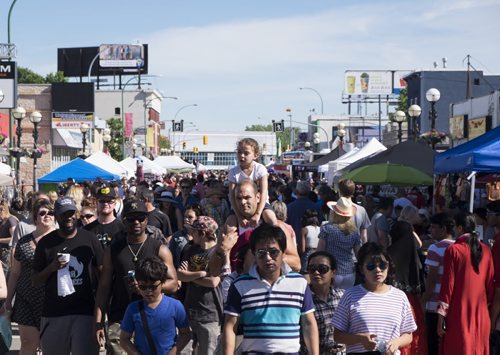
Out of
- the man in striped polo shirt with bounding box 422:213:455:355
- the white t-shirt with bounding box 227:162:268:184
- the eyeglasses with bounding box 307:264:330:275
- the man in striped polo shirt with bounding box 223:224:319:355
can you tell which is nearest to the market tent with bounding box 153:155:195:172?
the man in striped polo shirt with bounding box 422:213:455:355

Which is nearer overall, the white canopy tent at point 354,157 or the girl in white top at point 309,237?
the girl in white top at point 309,237

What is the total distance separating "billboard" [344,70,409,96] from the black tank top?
119 m

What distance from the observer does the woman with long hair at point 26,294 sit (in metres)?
8.68

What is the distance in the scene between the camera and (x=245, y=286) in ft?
19.1

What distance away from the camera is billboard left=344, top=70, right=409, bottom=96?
412 ft

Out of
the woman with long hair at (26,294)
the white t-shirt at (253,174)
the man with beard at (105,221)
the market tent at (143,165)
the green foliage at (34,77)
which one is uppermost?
the green foliage at (34,77)

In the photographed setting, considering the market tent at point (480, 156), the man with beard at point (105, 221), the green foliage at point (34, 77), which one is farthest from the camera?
the green foliage at point (34, 77)

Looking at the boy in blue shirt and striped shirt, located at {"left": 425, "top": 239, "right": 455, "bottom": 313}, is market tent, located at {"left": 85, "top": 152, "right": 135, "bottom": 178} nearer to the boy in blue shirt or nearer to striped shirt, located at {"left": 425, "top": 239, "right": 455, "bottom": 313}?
striped shirt, located at {"left": 425, "top": 239, "right": 455, "bottom": 313}

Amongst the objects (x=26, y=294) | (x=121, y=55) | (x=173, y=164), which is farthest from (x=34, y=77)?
(x=26, y=294)

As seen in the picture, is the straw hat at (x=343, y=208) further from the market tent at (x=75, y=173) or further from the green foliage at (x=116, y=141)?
the green foliage at (x=116, y=141)

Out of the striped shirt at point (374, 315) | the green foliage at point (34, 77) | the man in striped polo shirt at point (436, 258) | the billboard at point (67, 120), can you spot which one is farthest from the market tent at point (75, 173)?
the green foliage at point (34, 77)

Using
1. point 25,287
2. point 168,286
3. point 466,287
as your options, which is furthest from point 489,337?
point 25,287

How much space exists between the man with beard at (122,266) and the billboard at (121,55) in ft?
324

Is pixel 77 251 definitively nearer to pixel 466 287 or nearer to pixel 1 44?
pixel 466 287
